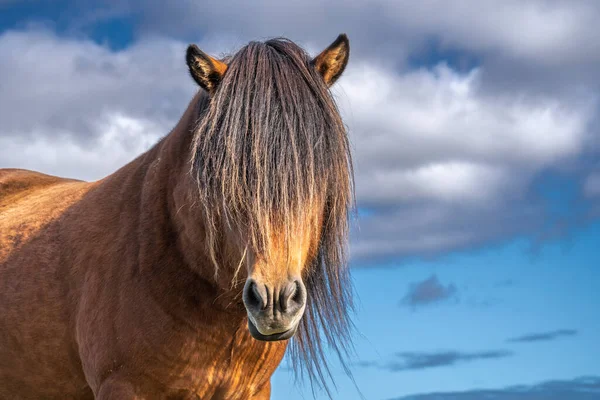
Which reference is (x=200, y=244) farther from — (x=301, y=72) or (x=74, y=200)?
(x=74, y=200)

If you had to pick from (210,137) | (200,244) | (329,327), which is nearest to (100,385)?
(200,244)

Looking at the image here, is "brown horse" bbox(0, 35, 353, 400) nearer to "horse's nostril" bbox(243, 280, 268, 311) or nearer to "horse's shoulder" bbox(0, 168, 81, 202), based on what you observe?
"horse's nostril" bbox(243, 280, 268, 311)

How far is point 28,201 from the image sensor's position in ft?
25.3

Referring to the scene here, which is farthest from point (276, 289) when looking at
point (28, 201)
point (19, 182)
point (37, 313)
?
point (19, 182)

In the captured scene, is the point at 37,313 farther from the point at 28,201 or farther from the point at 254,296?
the point at 254,296

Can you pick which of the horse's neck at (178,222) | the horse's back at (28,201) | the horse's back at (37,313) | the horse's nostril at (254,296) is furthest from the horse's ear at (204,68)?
the horse's back at (28,201)

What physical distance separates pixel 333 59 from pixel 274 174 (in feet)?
4.10

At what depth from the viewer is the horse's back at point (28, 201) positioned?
657cm

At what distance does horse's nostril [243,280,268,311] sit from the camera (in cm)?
395

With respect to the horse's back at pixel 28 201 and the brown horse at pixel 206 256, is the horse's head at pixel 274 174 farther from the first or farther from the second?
the horse's back at pixel 28 201

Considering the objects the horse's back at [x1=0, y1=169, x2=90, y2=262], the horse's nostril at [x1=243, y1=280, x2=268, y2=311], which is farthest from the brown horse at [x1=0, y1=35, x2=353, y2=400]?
the horse's back at [x1=0, y1=169, x2=90, y2=262]

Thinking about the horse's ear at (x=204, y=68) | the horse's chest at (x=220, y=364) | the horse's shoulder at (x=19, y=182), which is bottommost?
the horse's chest at (x=220, y=364)

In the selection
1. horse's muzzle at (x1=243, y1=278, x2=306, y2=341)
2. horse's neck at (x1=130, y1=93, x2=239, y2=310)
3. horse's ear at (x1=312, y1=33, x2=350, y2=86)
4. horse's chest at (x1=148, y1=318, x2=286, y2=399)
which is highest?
horse's ear at (x1=312, y1=33, x2=350, y2=86)

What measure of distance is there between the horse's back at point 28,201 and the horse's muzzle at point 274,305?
3103 mm
